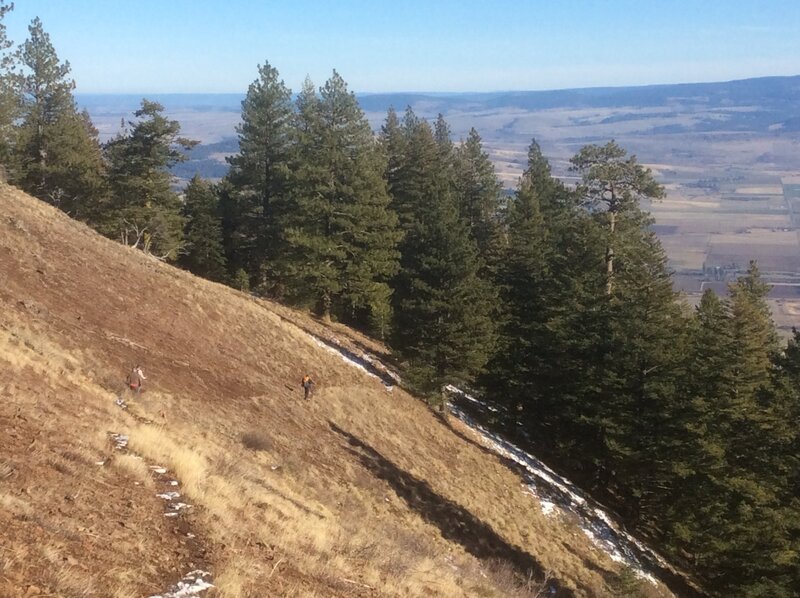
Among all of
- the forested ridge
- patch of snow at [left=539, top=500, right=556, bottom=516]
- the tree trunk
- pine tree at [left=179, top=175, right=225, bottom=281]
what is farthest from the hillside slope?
pine tree at [left=179, top=175, right=225, bottom=281]

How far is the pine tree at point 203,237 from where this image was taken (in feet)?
135

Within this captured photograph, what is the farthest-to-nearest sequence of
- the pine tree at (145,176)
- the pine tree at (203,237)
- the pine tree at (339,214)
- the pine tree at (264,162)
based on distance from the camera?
the pine tree at (203,237) < the pine tree at (264,162) < the pine tree at (145,176) < the pine tree at (339,214)

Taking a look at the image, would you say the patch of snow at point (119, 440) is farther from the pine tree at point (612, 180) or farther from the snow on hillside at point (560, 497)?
the pine tree at point (612, 180)

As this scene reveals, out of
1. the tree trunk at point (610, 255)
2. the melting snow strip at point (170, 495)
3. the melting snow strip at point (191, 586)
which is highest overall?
the tree trunk at point (610, 255)

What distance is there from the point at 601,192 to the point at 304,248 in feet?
46.3

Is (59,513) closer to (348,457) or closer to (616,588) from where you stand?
(348,457)

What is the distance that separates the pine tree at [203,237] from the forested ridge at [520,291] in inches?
5.9

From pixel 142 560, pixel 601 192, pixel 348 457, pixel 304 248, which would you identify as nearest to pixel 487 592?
pixel 142 560

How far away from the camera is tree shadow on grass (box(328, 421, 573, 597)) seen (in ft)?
61.0

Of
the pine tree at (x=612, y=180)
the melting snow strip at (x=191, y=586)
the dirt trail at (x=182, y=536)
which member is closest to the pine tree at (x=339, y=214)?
the pine tree at (x=612, y=180)

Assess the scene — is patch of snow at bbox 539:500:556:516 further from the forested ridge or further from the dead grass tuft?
the dead grass tuft

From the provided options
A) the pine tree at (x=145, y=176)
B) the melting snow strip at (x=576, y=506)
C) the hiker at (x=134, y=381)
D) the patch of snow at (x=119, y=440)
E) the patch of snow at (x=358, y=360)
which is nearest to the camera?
the patch of snow at (x=119, y=440)

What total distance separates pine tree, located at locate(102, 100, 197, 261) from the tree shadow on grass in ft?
63.3

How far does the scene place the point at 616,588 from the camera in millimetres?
19125
